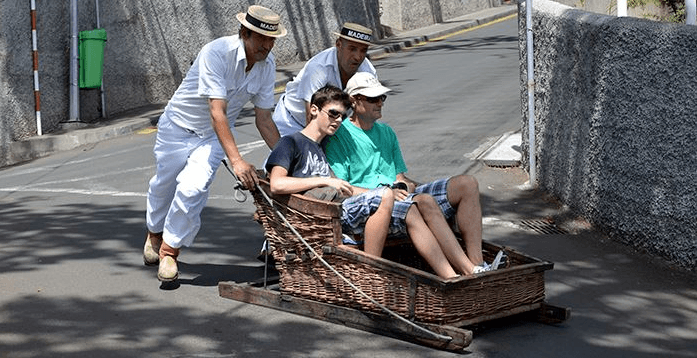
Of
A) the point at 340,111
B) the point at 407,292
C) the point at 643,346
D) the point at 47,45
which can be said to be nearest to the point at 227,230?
the point at 340,111

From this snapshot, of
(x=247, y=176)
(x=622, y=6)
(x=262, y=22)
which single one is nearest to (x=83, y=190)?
(x=262, y=22)

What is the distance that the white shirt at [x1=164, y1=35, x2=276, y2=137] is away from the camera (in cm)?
721

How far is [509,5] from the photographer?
35406mm

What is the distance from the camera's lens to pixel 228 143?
7051 millimetres

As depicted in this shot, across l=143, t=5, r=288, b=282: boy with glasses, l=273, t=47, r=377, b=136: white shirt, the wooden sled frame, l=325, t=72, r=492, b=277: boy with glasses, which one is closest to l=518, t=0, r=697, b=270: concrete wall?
the wooden sled frame

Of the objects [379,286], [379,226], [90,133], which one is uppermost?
[379,226]

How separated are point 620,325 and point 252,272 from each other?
2.41m

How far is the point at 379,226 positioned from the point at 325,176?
68cm

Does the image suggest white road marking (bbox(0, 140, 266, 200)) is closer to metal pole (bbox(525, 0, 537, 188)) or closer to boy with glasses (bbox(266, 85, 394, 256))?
metal pole (bbox(525, 0, 537, 188))

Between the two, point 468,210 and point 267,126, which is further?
point 267,126

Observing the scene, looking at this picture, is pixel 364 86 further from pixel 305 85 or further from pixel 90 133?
pixel 90 133

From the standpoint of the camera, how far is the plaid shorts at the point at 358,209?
6.50m

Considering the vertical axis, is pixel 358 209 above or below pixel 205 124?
below

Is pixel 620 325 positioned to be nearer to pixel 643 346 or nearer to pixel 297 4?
pixel 643 346
